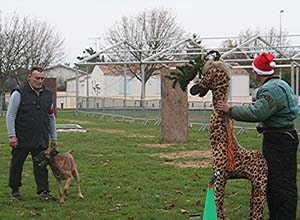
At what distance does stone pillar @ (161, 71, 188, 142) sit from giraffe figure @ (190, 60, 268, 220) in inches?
480

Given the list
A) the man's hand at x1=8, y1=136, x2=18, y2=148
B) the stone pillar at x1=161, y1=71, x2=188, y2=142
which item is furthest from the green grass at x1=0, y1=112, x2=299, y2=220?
the stone pillar at x1=161, y1=71, x2=188, y2=142

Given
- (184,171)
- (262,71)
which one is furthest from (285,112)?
(184,171)

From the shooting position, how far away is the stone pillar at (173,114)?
18.6m

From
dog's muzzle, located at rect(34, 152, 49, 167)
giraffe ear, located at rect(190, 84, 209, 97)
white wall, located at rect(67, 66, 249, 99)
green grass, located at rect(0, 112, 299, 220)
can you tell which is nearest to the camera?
giraffe ear, located at rect(190, 84, 209, 97)

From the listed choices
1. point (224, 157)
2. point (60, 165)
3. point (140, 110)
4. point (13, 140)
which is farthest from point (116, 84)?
point (224, 157)

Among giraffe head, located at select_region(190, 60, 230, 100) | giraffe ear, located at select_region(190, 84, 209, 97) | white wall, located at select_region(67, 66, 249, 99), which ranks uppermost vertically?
white wall, located at select_region(67, 66, 249, 99)

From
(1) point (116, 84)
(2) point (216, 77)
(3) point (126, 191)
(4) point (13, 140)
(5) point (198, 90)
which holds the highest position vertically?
(1) point (116, 84)

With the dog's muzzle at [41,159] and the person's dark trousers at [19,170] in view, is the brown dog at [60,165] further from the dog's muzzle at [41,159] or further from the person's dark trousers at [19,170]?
the person's dark trousers at [19,170]

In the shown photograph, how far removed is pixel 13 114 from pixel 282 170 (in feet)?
Result: 13.2

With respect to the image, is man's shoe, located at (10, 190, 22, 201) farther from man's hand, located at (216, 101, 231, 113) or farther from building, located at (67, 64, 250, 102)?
building, located at (67, 64, 250, 102)

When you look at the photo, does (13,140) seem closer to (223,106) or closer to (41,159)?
(41,159)

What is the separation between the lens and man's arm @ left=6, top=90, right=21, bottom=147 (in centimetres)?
842

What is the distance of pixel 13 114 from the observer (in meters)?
8.55

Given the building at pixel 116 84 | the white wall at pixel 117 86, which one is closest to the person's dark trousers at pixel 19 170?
the building at pixel 116 84
